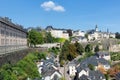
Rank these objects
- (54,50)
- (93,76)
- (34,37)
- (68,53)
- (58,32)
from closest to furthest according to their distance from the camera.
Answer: (93,76) < (68,53) < (54,50) < (34,37) < (58,32)

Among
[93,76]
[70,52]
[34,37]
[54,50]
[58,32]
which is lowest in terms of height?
[93,76]

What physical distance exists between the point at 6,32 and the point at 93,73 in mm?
13880

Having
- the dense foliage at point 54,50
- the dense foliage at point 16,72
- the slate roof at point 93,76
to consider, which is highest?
the dense foliage at point 54,50

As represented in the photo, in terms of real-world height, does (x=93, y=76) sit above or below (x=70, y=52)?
below

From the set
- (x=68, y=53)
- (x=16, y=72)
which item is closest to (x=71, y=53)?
(x=68, y=53)

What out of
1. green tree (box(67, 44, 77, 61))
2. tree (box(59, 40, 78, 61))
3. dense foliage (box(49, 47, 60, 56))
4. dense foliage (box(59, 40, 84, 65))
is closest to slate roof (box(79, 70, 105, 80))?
dense foliage (box(59, 40, 84, 65))

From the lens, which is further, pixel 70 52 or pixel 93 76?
pixel 70 52

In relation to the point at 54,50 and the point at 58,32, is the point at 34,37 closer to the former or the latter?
the point at 54,50

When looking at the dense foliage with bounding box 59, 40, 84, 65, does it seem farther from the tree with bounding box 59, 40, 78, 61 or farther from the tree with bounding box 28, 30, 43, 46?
the tree with bounding box 28, 30, 43, 46

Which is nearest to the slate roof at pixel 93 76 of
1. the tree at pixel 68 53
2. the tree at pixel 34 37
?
the tree at pixel 68 53

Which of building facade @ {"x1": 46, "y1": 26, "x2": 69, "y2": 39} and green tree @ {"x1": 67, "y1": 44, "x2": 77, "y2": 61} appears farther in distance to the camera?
building facade @ {"x1": 46, "y1": 26, "x2": 69, "y2": 39}

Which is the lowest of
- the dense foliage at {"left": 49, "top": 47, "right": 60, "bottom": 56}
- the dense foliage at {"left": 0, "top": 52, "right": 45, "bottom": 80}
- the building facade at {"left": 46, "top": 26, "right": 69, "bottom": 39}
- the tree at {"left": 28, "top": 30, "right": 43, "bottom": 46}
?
the dense foliage at {"left": 0, "top": 52, "right": 45, "bottom": 80}

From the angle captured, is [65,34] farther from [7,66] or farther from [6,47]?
[7,66]

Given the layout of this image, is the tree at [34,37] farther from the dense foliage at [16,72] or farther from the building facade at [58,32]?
the dense foliage at [16,72]
